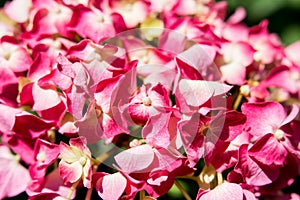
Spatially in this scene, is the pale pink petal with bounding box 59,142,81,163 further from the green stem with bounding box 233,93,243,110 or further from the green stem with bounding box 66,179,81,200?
the green stem with bounding box 233,93,243,110

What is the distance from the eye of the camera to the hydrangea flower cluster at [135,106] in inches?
29.9

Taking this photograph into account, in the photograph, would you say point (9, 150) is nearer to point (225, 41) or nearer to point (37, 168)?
point (37, 168)

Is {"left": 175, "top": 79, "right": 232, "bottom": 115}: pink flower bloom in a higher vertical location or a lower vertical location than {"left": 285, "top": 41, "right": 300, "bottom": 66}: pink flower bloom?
higher

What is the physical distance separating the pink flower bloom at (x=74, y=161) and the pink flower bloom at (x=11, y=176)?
0.12 metres

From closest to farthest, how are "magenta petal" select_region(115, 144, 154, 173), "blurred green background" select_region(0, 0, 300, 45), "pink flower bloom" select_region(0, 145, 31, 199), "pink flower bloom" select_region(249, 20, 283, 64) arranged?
"magenta petal" select_region(115, 144, 154, 173) → "pink flower bloom" select_region(0, 145, 31, 199) → "pink flower bloom" select_region(249, 20, 283, 64) → "blurred green background" select_region(0, 0, 300, 45)

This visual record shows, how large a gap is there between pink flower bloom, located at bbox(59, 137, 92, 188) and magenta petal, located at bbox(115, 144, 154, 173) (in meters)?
0.04

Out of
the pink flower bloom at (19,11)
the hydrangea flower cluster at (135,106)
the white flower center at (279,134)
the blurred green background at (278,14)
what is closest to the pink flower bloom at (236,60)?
the hydrangea flower cluster at (135,106)

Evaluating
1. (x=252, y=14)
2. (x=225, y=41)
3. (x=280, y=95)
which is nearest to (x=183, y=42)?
(x=225, y=41)

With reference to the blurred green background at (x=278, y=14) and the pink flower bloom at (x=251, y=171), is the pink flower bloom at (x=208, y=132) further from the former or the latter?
the blurred green background at (x=278, y=14)

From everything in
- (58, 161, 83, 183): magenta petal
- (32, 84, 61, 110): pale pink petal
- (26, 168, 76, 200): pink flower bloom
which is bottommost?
(26, 168, 76, 200): pink flower bloom

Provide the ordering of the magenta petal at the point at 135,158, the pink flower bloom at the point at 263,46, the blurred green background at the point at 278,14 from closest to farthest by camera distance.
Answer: the magenta petal at the point at 135,158 < the pink flower bloom at the point at 263,46 < the blurred green background at the point at 278,14

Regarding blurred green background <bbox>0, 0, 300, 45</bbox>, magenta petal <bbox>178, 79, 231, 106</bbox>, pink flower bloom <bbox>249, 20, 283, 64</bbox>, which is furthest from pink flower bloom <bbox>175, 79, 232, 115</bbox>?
blurred green background <bbox>0, 0, 300, 45</bbox>

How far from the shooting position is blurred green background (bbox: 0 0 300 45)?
1452 millimetres

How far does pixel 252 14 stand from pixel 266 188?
68 centimetres
